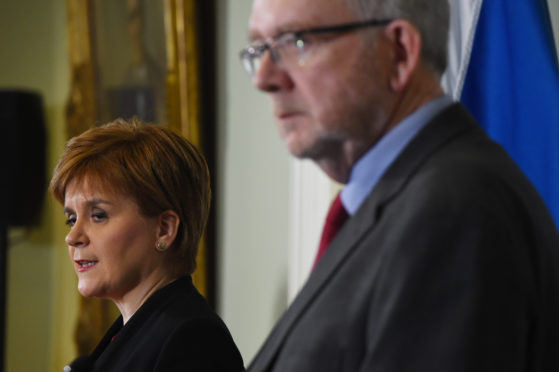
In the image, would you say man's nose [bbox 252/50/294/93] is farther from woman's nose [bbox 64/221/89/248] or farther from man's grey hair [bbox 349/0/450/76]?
woman's nose [bbox 64/221/89/248]

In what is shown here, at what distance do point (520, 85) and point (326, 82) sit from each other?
1444mm

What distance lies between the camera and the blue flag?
2.44m

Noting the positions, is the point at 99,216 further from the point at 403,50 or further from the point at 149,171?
the point at 403,50

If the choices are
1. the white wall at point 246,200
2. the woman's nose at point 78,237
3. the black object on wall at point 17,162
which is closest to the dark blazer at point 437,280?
the woman's nose at point 78,237

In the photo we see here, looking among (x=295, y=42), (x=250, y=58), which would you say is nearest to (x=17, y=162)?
(x=250, y=58)

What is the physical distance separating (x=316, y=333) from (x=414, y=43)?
18.5 inches

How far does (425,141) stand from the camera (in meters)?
1.23

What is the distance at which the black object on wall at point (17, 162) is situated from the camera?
4410 millimetres

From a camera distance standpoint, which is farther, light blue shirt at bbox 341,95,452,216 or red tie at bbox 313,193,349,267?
red tie at bbox 313,193,349,267

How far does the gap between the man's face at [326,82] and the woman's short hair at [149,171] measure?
0.78m

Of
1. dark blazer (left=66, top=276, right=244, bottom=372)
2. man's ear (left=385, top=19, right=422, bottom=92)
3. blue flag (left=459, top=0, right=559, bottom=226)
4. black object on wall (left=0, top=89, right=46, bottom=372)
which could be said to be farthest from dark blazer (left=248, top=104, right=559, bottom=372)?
black object on wall (left=0, top=89, right=46, bottom=372)

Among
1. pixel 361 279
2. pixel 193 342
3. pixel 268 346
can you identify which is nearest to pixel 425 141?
pixel 361 279

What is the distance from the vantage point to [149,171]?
6.48 feet

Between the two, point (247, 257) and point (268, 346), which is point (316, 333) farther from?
point (247, 257)
